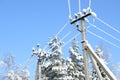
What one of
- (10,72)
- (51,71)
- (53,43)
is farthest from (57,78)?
(10,72)

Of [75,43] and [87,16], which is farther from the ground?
[75,43]

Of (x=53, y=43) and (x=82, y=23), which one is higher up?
(x=53, y=43)

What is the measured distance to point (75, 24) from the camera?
83.0ft

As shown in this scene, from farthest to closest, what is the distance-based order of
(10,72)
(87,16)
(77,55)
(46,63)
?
1. (10,72)
2. (77,55)
3. (46,63)
4. (87,16)


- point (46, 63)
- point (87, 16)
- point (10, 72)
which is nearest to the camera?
point (87, 16)

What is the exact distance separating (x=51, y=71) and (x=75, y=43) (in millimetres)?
5992

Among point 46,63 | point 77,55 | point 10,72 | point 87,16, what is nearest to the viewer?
point 87,16

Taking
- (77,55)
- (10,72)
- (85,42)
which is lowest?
(85,42)

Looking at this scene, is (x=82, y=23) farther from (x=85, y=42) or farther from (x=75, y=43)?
(x=75, y=43)

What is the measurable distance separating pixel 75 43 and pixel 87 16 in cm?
2730

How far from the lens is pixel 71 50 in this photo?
51.2 m

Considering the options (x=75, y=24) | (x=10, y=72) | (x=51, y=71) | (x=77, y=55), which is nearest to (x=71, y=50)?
(x=77, y=55)

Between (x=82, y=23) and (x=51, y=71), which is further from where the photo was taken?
(x=51, y=71)

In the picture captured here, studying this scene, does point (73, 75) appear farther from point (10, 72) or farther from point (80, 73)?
point (10, 72)
